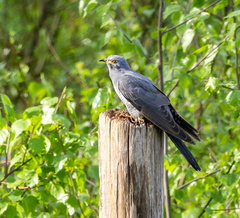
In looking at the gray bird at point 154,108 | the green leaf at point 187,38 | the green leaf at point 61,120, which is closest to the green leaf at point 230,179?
the gray bird at point 154,108

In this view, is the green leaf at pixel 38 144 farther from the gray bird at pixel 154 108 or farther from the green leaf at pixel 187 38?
the green leaf at pixel 187 38

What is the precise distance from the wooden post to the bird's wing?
669 mm

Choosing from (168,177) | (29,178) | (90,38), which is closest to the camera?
(29,178)

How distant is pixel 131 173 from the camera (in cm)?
269

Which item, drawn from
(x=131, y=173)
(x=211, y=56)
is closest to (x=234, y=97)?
(x=211, y=56)

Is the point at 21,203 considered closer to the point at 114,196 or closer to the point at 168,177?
the point at 114,196

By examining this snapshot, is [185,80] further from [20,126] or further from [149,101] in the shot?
[20,126]

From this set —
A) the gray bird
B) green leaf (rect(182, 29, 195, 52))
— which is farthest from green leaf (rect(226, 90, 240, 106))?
green leaf (rect(182, 29, 195, 52))

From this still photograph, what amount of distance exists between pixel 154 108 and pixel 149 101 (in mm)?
101

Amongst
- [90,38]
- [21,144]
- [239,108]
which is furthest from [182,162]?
[90,38]

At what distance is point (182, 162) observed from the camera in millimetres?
4555

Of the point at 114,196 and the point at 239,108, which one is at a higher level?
the point at 239,108

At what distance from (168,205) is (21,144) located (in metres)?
1.61

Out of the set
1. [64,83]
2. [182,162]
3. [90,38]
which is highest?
[90,38]
